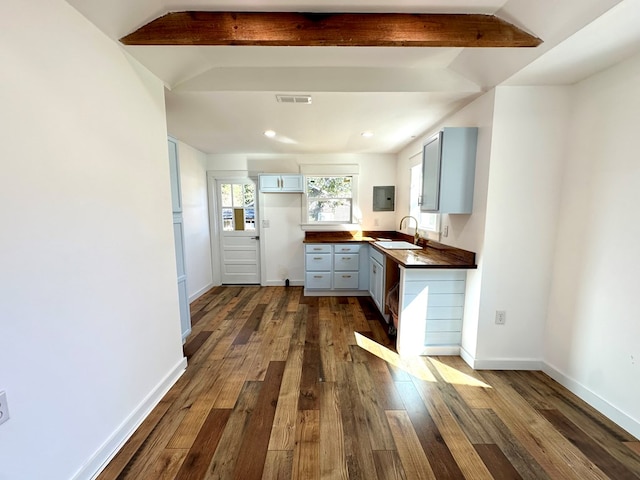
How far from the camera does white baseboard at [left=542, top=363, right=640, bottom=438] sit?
1.53 metres

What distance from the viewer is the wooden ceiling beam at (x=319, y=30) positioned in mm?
1495

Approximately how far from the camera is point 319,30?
4.92 ft

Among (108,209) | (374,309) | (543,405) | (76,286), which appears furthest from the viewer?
(374,309)

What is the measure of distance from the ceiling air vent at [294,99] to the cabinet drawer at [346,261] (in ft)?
7.41

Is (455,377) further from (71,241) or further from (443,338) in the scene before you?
(71,241)

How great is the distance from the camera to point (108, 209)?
4.66ft

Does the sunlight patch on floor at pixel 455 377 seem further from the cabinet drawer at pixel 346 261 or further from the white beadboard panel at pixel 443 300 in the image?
the cabinet drawer at pixel 346 261

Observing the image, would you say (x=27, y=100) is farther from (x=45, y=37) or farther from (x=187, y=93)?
(x=187, y=93)

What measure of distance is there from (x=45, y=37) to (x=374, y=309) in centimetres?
358

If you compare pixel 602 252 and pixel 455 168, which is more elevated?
pixel 455 168

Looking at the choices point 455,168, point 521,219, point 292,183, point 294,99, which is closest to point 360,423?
point 521,219

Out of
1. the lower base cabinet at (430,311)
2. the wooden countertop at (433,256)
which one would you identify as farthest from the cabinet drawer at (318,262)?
the lower base cabinet at (430,311)

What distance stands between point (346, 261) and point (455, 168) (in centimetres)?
210

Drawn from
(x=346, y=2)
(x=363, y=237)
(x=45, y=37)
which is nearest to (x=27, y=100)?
(x=45, y=37)
